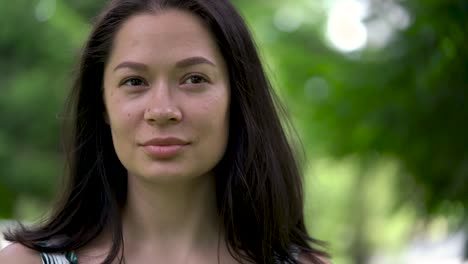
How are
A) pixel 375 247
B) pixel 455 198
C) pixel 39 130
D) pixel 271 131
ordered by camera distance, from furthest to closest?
pixel 375 247, pixel 39 130, pixel 455 198, pixel 271 131

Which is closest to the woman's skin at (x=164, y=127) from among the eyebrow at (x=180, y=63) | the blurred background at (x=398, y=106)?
the eyebrow at (x=180, y=63)

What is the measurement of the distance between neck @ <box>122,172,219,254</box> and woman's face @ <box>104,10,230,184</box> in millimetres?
111

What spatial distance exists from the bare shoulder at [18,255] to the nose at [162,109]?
0.49m

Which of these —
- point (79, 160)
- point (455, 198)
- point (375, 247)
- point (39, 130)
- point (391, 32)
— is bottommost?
point (79, 160)

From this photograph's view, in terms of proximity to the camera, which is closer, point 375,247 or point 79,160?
point 79,160

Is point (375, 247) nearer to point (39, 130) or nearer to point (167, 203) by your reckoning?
point (39, 130)

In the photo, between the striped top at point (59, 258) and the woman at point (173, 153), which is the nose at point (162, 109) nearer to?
the woman at point (173, 153)

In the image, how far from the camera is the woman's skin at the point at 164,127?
2572mm

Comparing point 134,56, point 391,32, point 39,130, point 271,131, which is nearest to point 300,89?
point 391,32

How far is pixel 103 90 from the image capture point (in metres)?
2.78

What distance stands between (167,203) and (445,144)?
7.62ft

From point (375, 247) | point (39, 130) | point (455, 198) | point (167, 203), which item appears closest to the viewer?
point (167, 203)

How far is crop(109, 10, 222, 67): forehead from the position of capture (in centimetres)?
258

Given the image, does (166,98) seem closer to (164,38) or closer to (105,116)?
(164,38)
